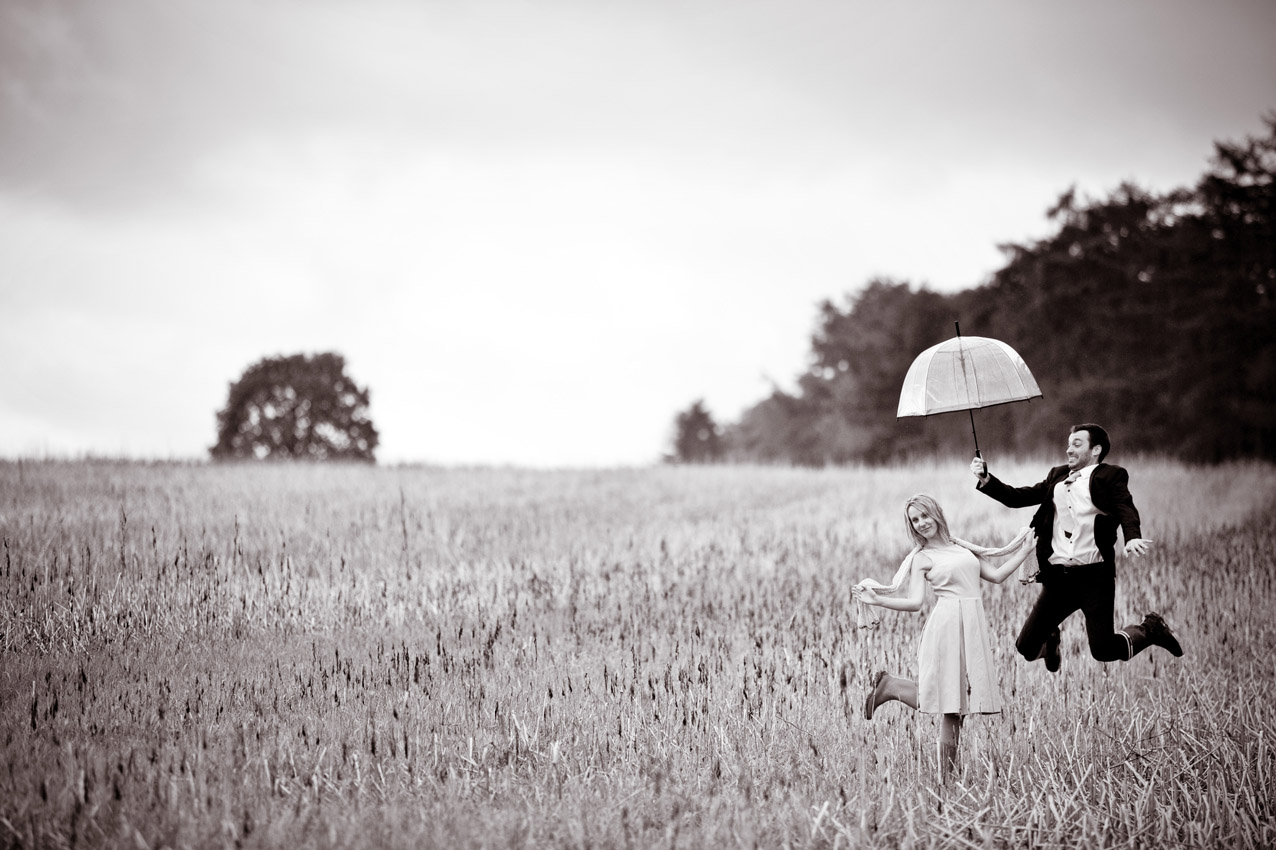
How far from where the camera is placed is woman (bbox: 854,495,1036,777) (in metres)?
4.19

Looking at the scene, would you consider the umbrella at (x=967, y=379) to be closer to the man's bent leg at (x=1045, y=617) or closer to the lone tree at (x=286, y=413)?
the man's bent leg at (x=1045, y=617)

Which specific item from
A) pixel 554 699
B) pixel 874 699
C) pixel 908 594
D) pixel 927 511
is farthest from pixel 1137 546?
pixel 554 699

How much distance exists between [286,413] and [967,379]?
94.4 feet

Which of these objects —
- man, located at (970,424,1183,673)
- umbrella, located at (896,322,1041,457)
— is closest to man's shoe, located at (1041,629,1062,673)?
man, located at (970,424,1183,673)

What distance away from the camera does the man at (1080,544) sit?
4.74 m

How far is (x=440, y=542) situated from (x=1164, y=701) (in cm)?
727

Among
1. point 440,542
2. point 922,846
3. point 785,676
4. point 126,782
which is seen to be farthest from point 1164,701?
point 440,542

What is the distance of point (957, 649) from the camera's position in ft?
13.8

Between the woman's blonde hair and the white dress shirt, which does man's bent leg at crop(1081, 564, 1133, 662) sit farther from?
the woman's blonde hair

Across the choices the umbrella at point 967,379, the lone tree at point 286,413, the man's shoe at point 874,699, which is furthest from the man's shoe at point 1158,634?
the lone tree at point 286,413

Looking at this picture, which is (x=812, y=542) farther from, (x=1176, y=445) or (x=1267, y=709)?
(x=1176, y=445)

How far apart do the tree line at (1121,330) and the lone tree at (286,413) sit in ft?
46.0

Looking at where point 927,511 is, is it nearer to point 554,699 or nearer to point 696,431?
point 554,699

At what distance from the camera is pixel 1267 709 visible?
17.4 feet
